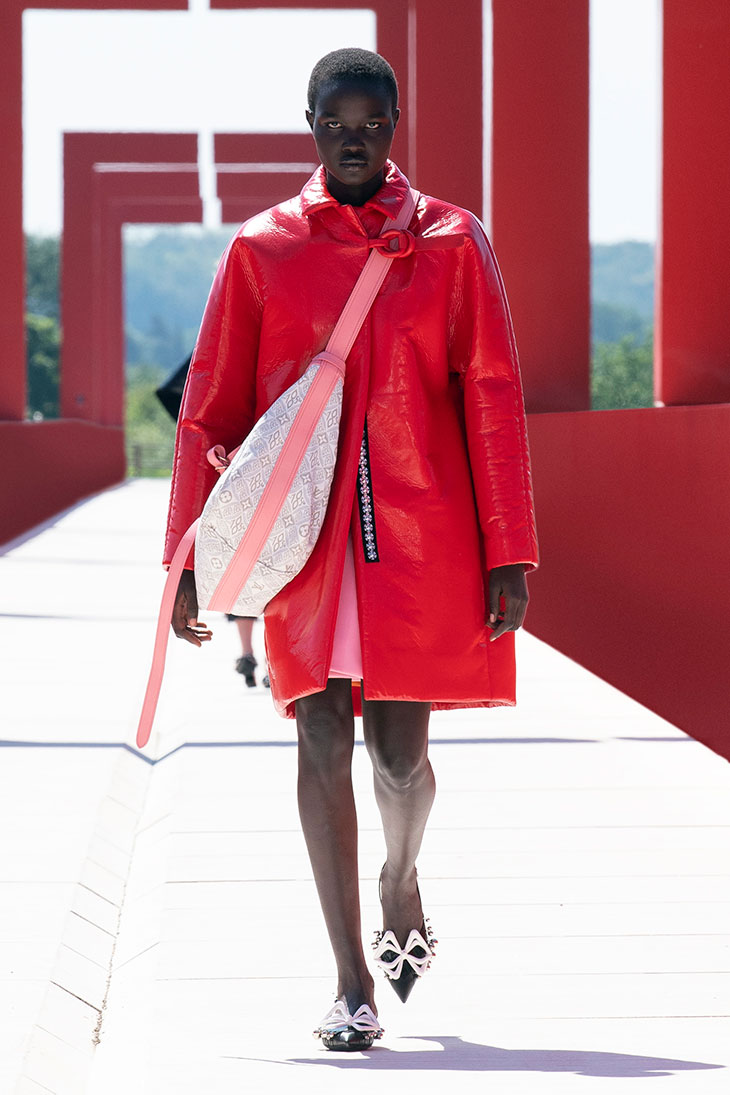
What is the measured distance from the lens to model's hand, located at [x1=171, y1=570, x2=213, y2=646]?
2898mm

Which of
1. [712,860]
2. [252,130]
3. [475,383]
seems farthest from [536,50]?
[252,130]

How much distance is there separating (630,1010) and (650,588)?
327cm

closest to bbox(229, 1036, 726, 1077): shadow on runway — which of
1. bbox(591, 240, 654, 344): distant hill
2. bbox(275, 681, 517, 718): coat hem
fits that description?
bbox(275, 681, 517, 718): coat hem

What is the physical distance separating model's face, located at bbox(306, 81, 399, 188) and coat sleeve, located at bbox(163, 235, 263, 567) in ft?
0.72

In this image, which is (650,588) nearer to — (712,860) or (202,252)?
(712,860)

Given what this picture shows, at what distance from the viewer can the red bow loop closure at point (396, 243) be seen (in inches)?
111

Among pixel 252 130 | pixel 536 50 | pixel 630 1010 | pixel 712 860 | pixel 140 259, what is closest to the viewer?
pixel 630 1010

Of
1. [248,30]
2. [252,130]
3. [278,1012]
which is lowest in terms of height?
[278,1012]

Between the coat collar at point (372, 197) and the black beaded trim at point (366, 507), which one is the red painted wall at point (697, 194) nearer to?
the coat collar at point (372, 197)

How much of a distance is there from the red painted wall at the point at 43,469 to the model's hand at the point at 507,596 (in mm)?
12426

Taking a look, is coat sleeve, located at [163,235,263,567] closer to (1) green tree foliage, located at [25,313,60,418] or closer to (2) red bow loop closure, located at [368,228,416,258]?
(2) red bow loop closure, located at [368,228,416,258]

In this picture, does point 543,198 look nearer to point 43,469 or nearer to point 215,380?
point 215,380

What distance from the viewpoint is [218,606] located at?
2791 mm

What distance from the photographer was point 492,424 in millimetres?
2869
